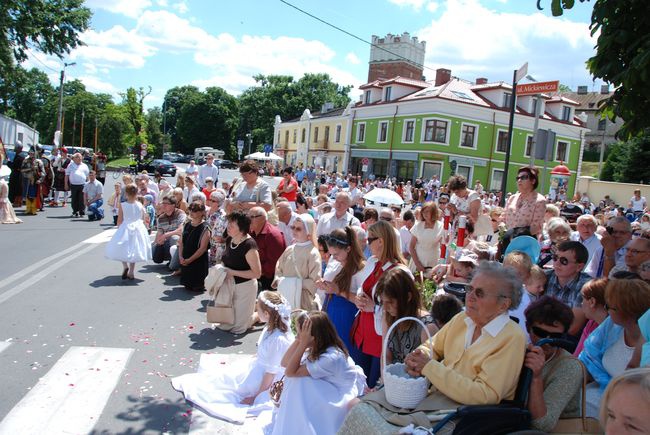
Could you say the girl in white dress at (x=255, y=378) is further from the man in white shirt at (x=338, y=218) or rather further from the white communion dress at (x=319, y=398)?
the man in white shirt at (x=338, y=218)

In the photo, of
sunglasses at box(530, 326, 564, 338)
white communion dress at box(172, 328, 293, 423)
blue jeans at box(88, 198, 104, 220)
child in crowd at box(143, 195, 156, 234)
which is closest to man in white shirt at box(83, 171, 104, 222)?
blue jeans at box(88, 198, 104, 220)

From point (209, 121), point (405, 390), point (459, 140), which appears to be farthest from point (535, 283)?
point (209, 121)

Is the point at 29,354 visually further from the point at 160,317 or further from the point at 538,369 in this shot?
the point at 538,369

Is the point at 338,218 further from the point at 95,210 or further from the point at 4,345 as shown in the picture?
the point at 95,210

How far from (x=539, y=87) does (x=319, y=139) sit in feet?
163

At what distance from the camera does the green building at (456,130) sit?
137 ft

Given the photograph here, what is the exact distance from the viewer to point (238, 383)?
4898mm

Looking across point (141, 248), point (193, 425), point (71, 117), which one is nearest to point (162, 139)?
point (71, 117)

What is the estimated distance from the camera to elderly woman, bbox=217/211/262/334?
21.6ft

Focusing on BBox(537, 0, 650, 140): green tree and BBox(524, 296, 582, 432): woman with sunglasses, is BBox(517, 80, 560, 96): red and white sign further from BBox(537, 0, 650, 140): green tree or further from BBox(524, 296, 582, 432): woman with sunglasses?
BBox(524, 296, 582, 432): woman with sunglasses

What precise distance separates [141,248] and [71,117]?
74.8 metres

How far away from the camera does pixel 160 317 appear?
6918 millimetres

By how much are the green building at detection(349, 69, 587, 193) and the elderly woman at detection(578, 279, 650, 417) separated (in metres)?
35.5

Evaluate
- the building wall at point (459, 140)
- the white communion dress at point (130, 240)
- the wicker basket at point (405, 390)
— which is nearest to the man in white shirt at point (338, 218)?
the white communion dress at point (130, 240)
